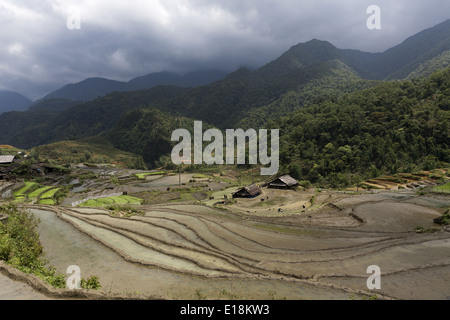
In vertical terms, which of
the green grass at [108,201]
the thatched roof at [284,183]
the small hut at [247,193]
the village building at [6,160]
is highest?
the village building at [6,160]

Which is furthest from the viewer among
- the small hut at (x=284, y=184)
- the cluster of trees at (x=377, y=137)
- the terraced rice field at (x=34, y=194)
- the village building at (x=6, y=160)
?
the village building at (x=6, y=160)

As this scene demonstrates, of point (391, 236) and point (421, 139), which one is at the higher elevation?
point (421, 139)

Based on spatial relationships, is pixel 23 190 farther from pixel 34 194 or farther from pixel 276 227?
pixel 276 227

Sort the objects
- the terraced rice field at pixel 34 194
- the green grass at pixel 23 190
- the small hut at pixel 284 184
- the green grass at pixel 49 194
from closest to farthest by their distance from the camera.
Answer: the terraced rice field at pixel 34 194, the green grass at pixel 49 194, the green grass at pixel 23 190, the small hut at pixel 284 184

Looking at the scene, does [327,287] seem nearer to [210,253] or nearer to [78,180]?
[210,253]

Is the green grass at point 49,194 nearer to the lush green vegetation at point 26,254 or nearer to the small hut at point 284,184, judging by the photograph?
the lush green vegetation at point 26,254

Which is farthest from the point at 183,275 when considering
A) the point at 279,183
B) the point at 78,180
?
the point at 78,180

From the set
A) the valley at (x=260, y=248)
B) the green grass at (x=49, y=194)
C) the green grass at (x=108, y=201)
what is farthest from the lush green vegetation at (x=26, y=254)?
the green grass at (x=49, y=194)

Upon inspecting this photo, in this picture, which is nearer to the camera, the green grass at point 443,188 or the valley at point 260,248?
the valley at point 260,248

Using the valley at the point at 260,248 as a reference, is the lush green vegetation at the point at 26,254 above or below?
above
